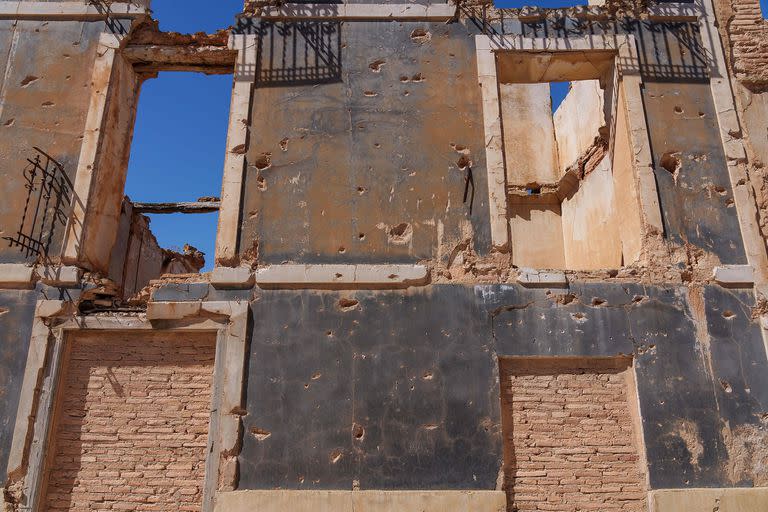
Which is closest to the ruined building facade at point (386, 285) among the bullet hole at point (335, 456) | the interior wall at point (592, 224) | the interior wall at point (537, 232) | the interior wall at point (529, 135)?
the bullet hole at point (335, 456)

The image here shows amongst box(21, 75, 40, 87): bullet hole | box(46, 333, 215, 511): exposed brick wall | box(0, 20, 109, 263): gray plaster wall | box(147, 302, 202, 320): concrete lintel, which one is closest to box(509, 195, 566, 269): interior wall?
box(147, 302, 202, 320): concrete lintel

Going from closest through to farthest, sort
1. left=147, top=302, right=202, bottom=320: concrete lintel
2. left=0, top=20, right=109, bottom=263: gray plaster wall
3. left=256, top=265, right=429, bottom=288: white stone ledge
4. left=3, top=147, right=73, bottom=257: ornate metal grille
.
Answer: left=147, top=302, right=202, bottom=320: concrete lintel, left=256, top=265, right=429, bottom=288: white stone ledge, left=3, top=147, right=73, bottom=257: ornate metal grille, left=0, top=20, right=109, bottom=263: gray plaster wall

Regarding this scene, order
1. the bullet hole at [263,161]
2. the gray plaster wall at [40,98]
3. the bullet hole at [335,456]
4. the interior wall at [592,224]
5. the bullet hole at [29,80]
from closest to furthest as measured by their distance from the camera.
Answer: the bullet hole at [335,456] → the gray plaster wall at [40,98] → the bullet hole at [263,161] → the bullet hole at [29,80] → the interior wall at [592,224]

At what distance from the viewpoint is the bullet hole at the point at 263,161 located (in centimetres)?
702

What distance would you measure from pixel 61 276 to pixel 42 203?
94cm

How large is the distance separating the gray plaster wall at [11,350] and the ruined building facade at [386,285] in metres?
0.02

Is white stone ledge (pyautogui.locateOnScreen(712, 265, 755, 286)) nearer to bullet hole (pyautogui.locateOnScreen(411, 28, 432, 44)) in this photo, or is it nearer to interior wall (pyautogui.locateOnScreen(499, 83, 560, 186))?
bullet hole (pyautogui.locateOnScreen(411, 28, 432, 44))

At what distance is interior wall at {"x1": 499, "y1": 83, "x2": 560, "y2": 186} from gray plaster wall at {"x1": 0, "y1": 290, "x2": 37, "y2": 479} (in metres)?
9.55

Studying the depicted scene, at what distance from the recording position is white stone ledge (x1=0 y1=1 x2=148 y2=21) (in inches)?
300

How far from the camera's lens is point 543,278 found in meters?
6.52

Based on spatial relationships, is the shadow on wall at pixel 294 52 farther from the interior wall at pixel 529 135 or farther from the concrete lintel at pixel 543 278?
the interior wall at pixel 529 135

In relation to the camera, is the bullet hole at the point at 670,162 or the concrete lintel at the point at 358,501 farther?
the bullet hole at the point at 670,162

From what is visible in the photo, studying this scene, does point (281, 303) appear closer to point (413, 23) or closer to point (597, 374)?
point (597, 374)

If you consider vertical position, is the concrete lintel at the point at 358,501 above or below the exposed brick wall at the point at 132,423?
below
